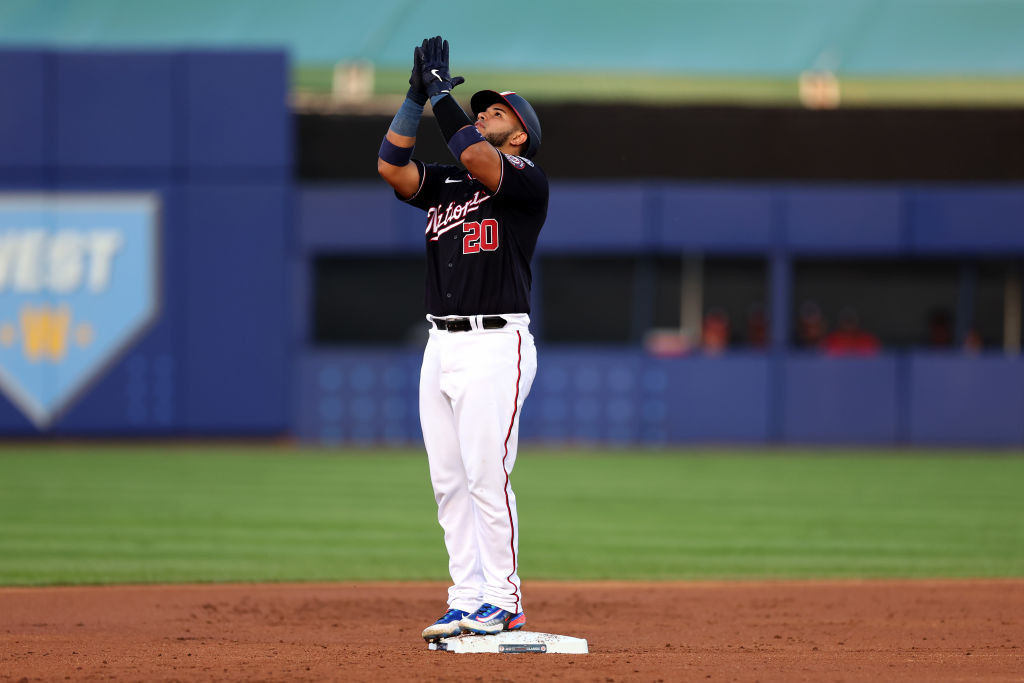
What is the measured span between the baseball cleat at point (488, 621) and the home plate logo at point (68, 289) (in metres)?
14.6

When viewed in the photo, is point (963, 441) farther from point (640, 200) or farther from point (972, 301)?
point (640, 200)

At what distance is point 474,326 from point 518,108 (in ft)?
2.99

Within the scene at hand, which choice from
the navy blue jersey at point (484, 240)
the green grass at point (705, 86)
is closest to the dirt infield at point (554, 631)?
the navy blue jersey at point (484, 240)

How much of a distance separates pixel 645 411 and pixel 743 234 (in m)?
2.91

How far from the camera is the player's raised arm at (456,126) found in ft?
16.4

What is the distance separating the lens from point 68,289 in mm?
18891

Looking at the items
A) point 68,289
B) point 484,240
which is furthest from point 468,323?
point 68,289

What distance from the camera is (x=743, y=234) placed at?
64.4 feet

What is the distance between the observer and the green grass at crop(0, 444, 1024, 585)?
844 centimetres

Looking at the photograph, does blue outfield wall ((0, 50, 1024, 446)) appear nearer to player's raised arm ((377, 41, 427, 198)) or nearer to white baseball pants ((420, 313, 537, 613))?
white baseball pants ((420, 313, 537, 613))

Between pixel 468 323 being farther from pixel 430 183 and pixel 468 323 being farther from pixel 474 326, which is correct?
pixel 430 183

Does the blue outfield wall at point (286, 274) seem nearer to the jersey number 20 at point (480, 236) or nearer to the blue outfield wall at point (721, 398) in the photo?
the blue outfield wall at point (721, 398)

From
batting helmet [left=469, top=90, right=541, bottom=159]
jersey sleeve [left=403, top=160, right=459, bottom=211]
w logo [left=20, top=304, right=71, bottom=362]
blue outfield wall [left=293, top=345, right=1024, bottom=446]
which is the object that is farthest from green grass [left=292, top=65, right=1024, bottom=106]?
jersey sleeve [left=403, top=160, right=459, bottom=211]

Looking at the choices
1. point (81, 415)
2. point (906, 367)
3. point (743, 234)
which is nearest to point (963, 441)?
point (906, 367)
